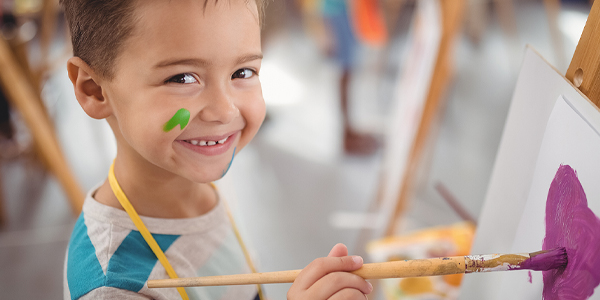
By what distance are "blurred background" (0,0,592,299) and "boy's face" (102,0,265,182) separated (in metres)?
0.17

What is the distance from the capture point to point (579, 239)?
46cm

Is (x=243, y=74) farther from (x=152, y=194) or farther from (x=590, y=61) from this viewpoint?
(x=590, y=61)

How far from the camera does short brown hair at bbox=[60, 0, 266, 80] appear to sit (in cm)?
52

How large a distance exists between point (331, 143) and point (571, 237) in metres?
2.53

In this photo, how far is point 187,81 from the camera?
1.78 ft

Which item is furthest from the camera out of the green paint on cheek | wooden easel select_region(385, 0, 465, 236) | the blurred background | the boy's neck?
the blurred background

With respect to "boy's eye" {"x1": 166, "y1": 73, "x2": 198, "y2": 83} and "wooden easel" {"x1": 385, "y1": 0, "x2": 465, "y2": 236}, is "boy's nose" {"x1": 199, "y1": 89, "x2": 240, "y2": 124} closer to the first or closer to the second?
"boy's eye" {"x1": 166, "y1": 73, "x2": 198, "y2": 83}

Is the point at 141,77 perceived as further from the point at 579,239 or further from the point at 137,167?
the point at 579,239

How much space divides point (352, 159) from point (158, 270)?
2.26 m

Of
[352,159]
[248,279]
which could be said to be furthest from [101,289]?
[352,159]

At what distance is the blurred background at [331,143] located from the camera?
1.39 metres

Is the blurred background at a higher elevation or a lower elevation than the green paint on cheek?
higher

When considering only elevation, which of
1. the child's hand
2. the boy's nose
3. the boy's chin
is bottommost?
the child's hand

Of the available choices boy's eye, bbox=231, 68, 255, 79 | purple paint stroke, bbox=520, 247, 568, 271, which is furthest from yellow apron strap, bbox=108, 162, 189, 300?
purple paint stroke, bbox=520, 247, 568, 271
